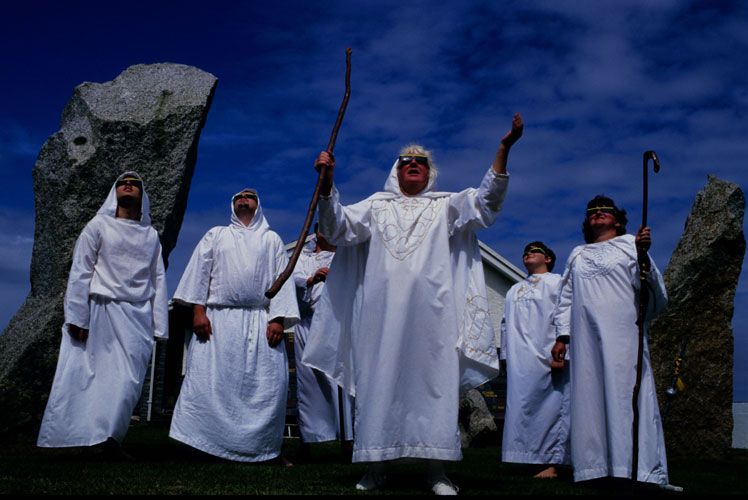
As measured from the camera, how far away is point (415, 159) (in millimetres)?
4840

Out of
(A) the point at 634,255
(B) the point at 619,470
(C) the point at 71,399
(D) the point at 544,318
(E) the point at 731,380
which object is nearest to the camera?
(B) the point at 619,470

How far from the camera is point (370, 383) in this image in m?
4.30

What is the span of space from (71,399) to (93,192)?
8.44 feet

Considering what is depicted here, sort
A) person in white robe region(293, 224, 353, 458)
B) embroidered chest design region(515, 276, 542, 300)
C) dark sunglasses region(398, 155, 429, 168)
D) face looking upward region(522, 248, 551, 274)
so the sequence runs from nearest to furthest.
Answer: dark sunglasses region(398, 155, 429, 168) < person in white robe region(293, 224, 353, 458) < embroidered chest design region(515, 276, 542, 300) < face looking upward region(522, 248, 551, 274)

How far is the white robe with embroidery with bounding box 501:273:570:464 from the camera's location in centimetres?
641

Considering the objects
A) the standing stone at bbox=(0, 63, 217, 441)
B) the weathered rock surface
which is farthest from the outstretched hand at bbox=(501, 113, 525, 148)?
the weathered rock surface

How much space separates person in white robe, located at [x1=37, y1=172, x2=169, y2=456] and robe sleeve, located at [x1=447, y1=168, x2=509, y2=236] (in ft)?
10.2

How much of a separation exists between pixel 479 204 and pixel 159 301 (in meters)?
3.41

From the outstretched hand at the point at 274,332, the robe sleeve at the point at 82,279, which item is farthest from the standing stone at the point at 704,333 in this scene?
the robe sleeve at the point at 82,279

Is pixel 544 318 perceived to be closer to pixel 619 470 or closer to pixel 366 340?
pixel 619 470

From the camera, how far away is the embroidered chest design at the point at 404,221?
452 centimetres

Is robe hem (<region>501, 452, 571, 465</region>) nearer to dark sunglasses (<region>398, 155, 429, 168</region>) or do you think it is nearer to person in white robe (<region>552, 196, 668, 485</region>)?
person in white robe (<region>552, 196, 668, 485</region>)

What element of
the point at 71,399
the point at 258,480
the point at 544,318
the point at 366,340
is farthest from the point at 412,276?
the point at 71,399

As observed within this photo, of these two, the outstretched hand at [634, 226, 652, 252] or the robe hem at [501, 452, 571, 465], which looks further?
the robe hem at [501, 452, 571, 465]
